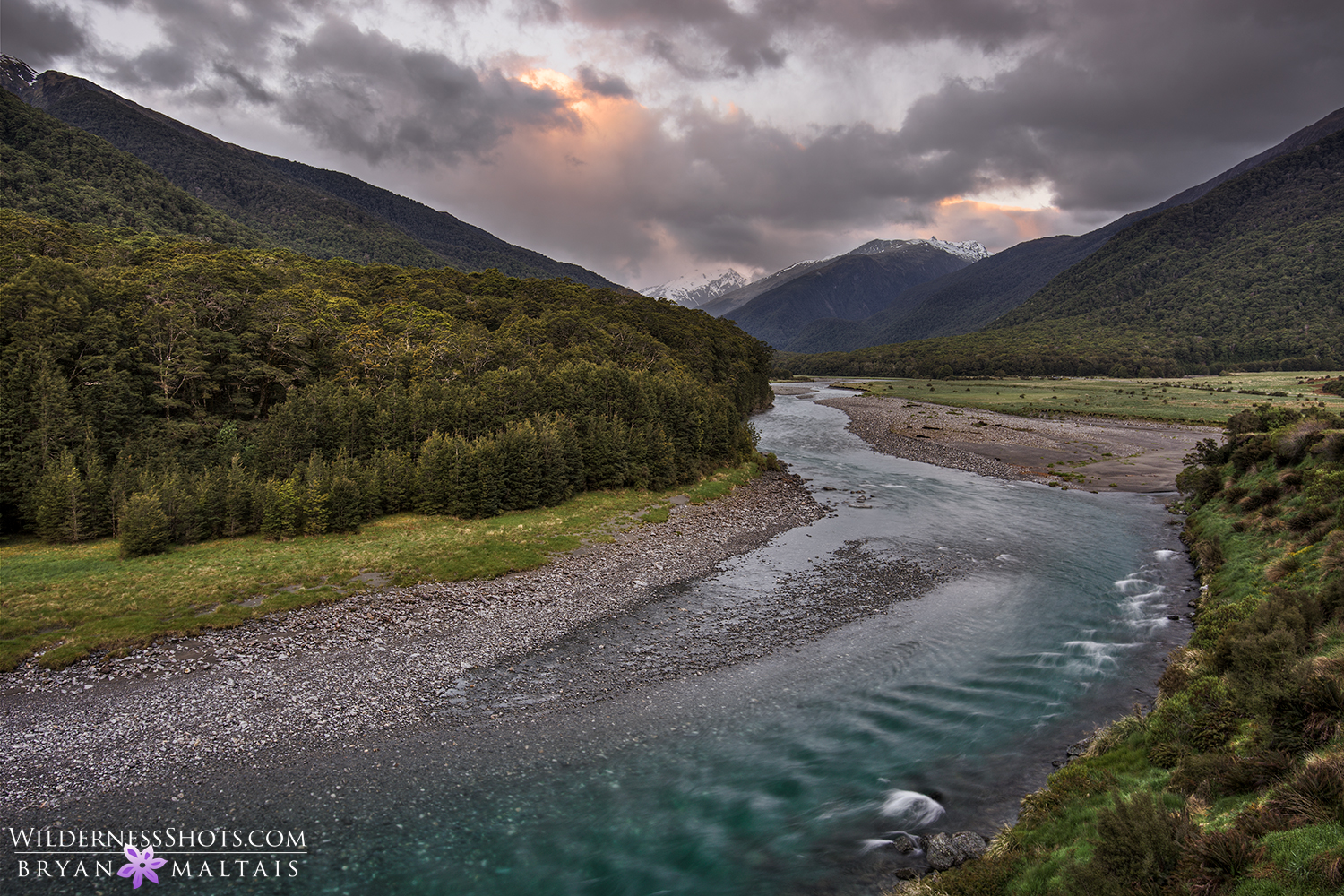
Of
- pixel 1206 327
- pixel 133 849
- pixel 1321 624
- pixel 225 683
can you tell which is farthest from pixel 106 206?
pixel 1206 327

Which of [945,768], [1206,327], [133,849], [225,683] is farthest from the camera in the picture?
[1206,327]

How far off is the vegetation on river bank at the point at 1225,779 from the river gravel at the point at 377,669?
39.7 feet

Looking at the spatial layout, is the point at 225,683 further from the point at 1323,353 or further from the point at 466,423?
the point at 1323,353

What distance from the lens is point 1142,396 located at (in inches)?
4705

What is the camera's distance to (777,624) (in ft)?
84.9

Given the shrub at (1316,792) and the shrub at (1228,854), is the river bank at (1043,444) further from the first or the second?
the shrub at (1228,854)

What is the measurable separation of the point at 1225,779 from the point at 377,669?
81.2 feet

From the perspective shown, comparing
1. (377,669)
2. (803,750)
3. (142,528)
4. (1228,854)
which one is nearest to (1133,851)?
(1228,854)

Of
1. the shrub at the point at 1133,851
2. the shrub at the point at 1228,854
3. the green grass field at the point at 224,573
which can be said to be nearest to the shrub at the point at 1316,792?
the shrub at the point at 1228,854

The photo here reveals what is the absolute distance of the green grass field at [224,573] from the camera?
22.2 meters

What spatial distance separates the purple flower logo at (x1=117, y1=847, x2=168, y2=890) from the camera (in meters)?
12.6

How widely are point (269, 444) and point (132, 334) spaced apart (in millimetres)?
14713

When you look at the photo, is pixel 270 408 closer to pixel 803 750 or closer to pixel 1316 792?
pixel 803 750

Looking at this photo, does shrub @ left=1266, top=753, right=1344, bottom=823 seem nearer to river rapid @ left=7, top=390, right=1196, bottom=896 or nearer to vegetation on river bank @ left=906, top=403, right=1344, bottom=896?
vegetation on river bank @ left=906, top=403, right=1344, bottom=896
